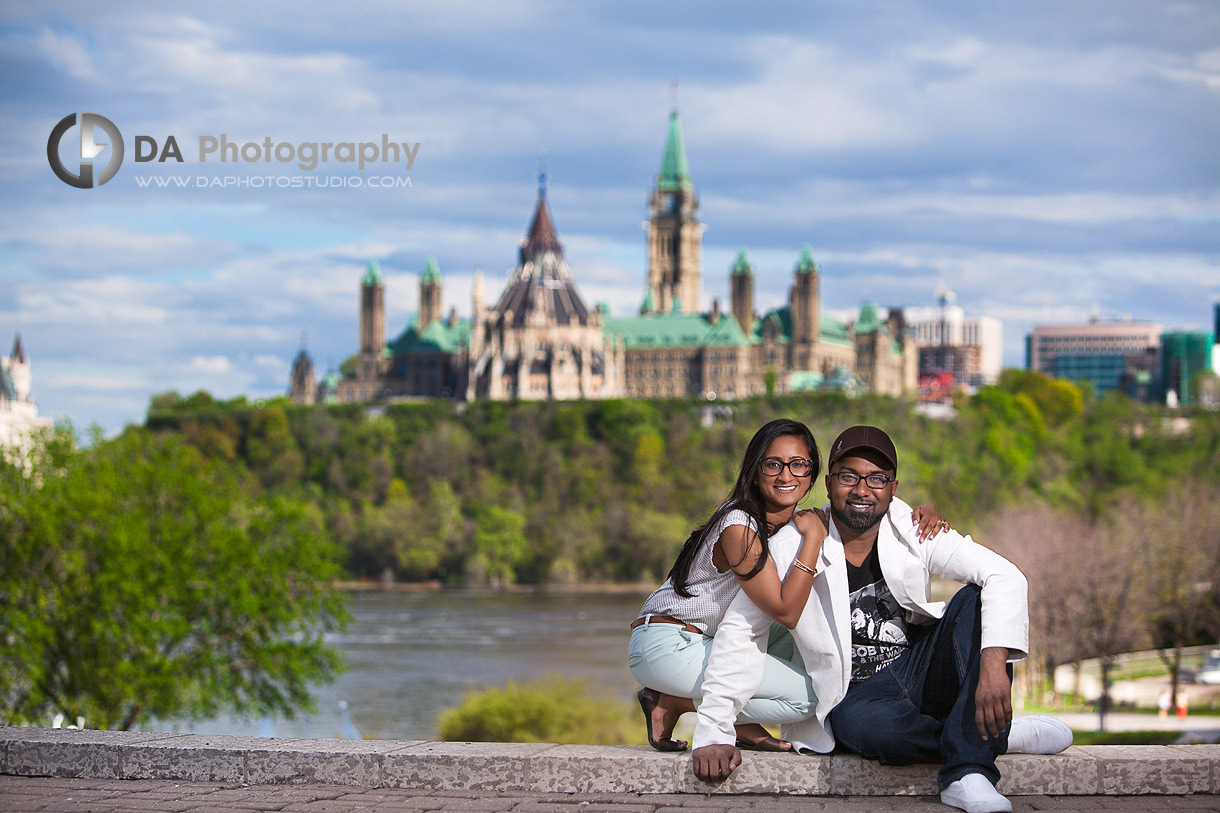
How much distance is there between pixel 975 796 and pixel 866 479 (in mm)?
1436

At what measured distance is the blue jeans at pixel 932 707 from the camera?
6.13m

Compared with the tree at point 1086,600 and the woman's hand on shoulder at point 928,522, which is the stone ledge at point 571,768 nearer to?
the woman's hand on shoulder at point 928,522

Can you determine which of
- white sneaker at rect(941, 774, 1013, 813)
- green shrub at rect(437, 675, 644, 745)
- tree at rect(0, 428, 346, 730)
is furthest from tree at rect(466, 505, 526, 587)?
white sneaker at rect(941, 774, 1013, 813)

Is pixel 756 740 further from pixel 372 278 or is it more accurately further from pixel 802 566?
pixel 372 278

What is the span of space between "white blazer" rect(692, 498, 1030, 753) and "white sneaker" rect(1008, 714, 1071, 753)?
545 mm

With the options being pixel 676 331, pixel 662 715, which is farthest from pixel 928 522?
pixel 676 331

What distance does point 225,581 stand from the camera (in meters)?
30.4

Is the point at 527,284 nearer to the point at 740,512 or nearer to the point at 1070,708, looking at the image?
the point at 1070,708

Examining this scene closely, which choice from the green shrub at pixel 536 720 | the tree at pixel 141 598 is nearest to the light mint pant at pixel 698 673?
the tree at pixel 141 598

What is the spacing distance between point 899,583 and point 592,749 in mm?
1665

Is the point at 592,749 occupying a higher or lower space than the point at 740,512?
lower

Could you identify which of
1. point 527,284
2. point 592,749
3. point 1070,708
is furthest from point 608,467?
point 592,749

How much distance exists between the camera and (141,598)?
2858 centimetres

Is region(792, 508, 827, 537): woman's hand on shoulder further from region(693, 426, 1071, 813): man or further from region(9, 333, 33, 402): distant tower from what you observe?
region(9, 333, 33, 402): distant tower
